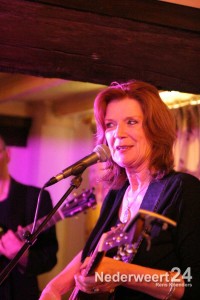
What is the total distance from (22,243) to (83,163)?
1354 mm

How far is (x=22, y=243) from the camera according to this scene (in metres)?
2.86

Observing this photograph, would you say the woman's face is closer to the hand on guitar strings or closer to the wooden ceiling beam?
the wooden ceiling beam

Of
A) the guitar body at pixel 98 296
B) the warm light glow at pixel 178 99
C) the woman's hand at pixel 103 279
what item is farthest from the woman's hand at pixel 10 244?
the warm light glow at pixel 178 99

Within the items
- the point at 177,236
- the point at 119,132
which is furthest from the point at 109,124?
the point at 177,236

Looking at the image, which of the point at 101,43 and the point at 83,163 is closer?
the point at 83,163

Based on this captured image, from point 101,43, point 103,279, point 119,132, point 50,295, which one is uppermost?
point 101,43

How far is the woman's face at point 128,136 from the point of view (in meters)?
1.75

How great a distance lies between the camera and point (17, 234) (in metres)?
2.86

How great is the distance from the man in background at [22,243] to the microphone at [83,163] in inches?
50.1

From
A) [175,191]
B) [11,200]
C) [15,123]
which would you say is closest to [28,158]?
[15,123]

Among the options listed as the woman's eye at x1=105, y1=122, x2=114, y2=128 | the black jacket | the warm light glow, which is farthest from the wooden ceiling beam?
the warm light glow

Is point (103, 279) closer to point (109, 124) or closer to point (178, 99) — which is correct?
point (109, 124)

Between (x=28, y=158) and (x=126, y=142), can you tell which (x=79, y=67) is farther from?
(x=28, y=158)

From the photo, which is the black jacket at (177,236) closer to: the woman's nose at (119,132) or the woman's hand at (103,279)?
the woman's hand at (103,279)
